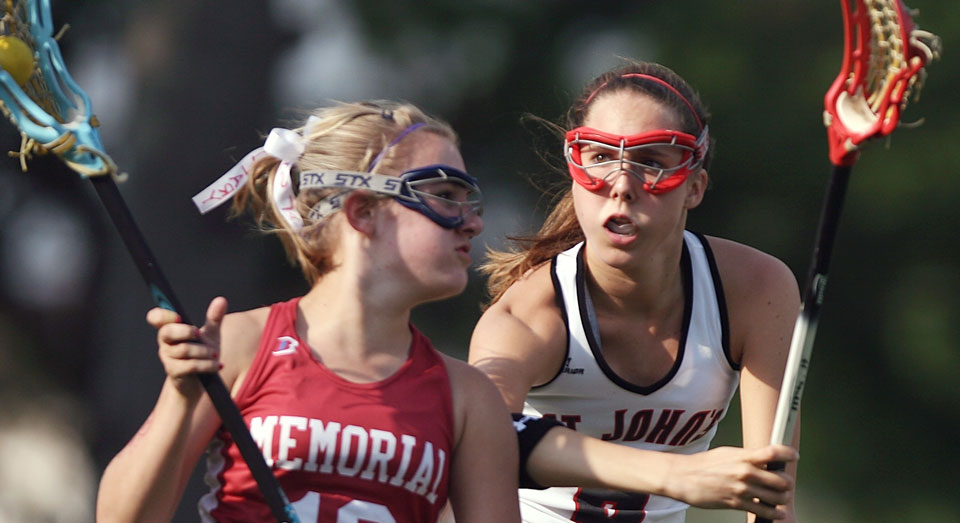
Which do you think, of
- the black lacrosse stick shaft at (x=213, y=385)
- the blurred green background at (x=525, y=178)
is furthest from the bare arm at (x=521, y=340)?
the blurred green background at (x=525, y=178)

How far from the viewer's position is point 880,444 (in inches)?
A: 361

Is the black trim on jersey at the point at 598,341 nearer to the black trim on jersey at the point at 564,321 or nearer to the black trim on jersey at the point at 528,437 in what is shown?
the black trim on jersey at the point at 564,321

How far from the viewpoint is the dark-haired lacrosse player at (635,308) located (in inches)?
153

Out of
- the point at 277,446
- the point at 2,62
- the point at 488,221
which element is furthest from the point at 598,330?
the point at 488,221

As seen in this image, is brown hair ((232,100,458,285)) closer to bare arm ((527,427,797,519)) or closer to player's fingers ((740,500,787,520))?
bare arm ((527,427,797,519))

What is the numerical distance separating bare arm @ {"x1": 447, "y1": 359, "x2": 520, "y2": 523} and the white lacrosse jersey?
0.68 metres

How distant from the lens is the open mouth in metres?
3.87

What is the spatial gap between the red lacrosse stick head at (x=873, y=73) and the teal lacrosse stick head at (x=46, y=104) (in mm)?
1532

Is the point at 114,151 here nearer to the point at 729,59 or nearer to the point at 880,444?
the point at 729,59

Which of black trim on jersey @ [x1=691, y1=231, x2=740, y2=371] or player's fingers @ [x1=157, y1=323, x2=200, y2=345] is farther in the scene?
black trim on jersey @ [x1=691, y1=231, x2=740, y2=371]

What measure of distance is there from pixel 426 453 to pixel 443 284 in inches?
14.5

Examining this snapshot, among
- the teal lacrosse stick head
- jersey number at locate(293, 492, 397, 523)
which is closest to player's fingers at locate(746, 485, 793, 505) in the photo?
jersey number at locate(293, 492, 397, 523)

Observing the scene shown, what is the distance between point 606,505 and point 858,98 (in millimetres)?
1523

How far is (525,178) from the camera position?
8.74 m
